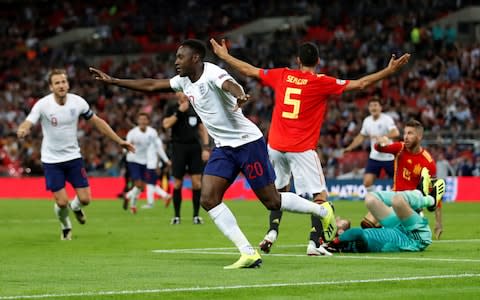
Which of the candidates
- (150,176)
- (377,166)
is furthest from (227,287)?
(150,176)

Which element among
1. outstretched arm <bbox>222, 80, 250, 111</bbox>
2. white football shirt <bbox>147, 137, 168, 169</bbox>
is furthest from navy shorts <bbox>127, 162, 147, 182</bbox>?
outstretched arm <bbox>222, 80, 250, 111</bbox>

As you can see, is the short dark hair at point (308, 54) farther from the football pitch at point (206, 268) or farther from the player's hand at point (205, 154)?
the player's hand at point (205, 154)

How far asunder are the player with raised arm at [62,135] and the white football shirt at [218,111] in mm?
5045

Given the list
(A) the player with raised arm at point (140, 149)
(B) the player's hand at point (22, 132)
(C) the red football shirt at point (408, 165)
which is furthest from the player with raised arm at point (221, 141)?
(A) the player with raised arm at point (140, 149)

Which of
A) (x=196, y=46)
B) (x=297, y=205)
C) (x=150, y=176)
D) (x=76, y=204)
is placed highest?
(x=196, y=46)

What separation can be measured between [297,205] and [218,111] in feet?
4.67

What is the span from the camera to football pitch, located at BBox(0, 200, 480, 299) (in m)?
9.62

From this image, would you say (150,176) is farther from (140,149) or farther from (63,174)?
(63,174)

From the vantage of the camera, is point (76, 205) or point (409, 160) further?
point (76, 205)

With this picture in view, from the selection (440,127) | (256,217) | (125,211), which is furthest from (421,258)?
(440,127)

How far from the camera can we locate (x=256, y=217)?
24703 millimetres

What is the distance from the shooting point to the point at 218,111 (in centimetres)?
1231

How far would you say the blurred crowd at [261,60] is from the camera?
38062 millimetres

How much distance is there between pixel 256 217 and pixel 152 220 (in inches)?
89.9
